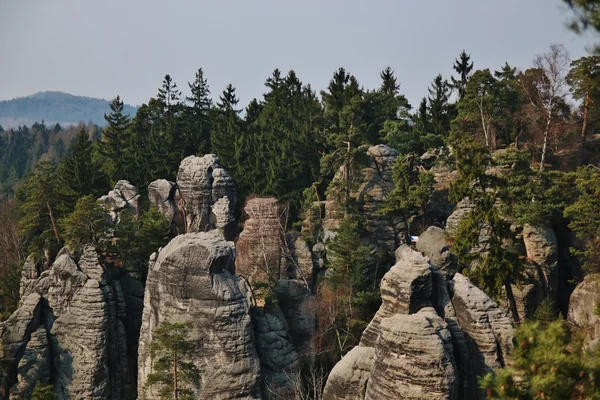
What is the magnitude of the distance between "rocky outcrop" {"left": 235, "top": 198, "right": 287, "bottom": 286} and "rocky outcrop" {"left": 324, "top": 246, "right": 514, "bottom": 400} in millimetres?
12408

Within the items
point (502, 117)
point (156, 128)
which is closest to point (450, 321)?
point (502, 117)

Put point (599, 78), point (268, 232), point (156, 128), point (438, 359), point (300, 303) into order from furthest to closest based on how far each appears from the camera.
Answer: point (156, 128) < point (268, 232) < point (300, 303) < point (599, 78) < point (438, 359)

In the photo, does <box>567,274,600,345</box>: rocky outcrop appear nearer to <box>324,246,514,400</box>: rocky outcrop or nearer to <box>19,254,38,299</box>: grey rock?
<box>324,246,514,400</box>: rocky outcrop

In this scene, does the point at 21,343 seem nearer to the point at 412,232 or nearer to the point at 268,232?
the point at 268,232

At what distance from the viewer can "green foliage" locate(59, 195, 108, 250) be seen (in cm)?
2258

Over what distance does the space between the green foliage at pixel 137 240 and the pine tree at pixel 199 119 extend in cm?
1169

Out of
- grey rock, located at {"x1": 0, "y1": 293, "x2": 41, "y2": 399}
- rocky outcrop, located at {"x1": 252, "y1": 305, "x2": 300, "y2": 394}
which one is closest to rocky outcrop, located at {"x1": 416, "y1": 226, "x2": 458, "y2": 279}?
rocky outcrop, located at {"x1": 252, "y1": 305, "x2": 300, "y2": 394}

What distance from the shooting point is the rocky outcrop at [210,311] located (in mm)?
18203

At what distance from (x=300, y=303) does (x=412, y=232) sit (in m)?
9.02

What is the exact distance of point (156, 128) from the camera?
37.9 meters

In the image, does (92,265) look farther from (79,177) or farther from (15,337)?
(79,177)

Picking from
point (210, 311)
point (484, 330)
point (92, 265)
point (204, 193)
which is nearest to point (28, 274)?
point (92, 265)

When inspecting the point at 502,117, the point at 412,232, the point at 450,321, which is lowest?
the point at 450,321

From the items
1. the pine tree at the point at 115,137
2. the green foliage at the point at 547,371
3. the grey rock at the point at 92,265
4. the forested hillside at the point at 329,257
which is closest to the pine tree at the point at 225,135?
the forested hillside at the point at 329,257
